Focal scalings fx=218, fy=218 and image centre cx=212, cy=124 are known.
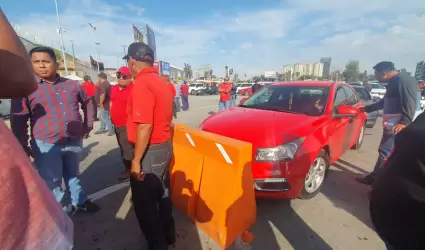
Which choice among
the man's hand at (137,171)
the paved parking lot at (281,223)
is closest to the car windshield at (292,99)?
the paved parking lot at (281,223)

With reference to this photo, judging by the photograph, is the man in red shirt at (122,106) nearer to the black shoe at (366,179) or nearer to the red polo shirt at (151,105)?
the red polo shirt at (151,105)

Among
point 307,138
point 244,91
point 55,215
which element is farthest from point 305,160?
point 244,91

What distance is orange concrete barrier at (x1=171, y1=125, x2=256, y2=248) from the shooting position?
2041 mm

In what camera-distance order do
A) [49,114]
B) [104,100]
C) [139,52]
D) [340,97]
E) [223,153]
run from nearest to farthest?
1. [139,52]
2. [223,153]
3. [49,114]
4. [340,97]
5. [104,100]

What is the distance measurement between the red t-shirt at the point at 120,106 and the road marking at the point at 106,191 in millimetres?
1008

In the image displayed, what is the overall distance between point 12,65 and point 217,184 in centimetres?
186

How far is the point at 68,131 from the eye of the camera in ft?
8.22

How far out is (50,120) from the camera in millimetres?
2377

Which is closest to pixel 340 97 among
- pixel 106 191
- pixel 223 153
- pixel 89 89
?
pixel 223 153

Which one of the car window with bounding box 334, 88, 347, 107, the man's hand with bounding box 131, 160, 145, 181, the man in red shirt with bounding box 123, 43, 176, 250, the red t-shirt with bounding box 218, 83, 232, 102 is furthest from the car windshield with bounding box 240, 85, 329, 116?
the red t-shirt with bounding box 218, 83, 232, 102

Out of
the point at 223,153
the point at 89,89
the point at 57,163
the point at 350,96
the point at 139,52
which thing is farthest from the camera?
the point at 89,89

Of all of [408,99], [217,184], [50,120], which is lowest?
[217,184]

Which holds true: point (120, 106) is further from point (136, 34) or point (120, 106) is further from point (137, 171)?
point (136, 34)

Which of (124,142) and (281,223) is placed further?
(124,142)
